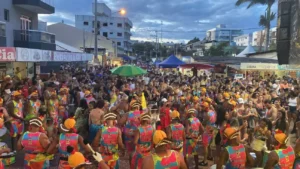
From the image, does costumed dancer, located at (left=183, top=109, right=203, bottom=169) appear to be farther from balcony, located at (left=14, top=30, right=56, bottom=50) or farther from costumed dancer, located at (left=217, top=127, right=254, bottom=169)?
balcony, located at (left=14, top=30, right=56, bottom=50)

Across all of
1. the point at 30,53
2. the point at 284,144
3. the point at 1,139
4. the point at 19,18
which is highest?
the point at 19,18

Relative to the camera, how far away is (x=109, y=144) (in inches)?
202

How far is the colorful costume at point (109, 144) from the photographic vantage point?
5121 millimetres

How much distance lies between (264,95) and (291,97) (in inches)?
37.3

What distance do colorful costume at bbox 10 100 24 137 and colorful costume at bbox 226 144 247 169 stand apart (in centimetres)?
531

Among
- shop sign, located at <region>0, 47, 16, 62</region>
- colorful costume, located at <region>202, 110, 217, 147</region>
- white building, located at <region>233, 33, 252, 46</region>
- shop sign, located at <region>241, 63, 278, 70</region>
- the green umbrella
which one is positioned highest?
white building, located at <region>233, 33, 252, 46</region>

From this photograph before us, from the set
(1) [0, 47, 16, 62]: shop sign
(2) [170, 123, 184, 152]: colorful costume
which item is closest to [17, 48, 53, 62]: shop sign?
(1) [0, 47, 16, 62]: shop sign

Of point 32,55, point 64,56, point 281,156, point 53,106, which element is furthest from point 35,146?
point 64,56

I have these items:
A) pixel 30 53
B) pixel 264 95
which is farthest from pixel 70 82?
pixel 264 95

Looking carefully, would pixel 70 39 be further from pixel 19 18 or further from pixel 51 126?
pixel 51 126

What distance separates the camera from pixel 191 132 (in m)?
6.52

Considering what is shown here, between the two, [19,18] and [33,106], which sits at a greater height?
[19,18]

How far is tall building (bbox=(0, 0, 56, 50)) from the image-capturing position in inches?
740

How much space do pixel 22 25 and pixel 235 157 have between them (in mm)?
20576
